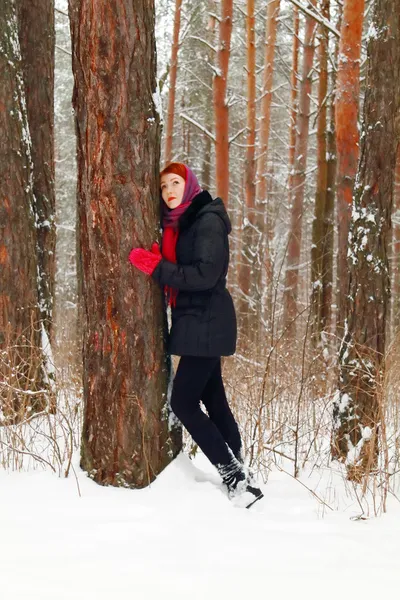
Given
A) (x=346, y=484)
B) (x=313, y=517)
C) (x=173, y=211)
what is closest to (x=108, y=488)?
(x=313, y=517)

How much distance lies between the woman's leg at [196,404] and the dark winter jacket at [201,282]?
105mm

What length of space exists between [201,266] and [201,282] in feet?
0.28

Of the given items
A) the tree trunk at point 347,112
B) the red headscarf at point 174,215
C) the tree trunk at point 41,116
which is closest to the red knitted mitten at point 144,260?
the red headscarf at point 174,215

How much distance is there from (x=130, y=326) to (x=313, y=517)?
4.65ft

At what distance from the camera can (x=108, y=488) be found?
3352mm

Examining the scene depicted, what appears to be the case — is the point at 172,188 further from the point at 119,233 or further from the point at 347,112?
the point at 347,112

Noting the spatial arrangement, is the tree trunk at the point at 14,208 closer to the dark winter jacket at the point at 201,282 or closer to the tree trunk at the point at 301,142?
the dark winter jacket at the point at 201,282

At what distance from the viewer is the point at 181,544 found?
2.72 metres

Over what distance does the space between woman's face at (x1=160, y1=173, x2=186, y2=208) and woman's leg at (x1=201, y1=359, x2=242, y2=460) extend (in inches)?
41.6

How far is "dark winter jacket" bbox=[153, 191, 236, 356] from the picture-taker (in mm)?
3199

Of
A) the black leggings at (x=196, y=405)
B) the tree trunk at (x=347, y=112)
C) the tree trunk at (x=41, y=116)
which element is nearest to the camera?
the black leggings at (x=196, y=405)

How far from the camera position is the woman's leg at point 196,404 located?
332 cm

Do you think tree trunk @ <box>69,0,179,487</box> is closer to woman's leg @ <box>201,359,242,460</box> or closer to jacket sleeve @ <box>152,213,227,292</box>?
jacket sleeve @ <box>152,213,227,292</box>

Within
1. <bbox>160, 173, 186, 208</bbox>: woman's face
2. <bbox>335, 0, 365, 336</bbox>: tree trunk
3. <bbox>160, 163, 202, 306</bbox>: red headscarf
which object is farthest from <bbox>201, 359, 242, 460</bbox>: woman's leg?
<bbox>335, 0, 365, 336</bbox>: tree trunk
